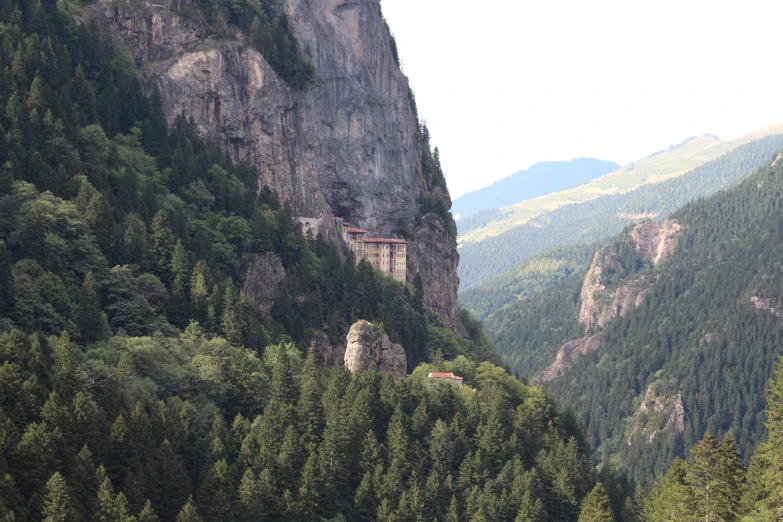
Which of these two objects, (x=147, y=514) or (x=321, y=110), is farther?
(x=321, y=110)

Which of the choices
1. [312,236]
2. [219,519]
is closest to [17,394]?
[219,519]

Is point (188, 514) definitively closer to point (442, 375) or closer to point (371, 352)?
point (371, 352)

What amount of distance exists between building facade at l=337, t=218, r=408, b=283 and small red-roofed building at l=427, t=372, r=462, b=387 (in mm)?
39419

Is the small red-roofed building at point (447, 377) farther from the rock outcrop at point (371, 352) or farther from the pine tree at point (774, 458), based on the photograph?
the pine tree at point (774, 458)

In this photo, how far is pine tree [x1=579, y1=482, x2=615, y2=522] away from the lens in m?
89.6

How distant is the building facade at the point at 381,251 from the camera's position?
530 feet

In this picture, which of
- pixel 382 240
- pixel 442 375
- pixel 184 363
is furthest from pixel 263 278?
pixel 382 240

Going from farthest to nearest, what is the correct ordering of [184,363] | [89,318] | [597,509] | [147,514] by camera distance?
[184,363] < [89,318] < [597,509] < [147,514]

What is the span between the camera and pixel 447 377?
401ft

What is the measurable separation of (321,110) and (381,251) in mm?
20140

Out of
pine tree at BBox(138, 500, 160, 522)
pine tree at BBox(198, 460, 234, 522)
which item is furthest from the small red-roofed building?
pine tree at BBox(138, 500, 160, 522)

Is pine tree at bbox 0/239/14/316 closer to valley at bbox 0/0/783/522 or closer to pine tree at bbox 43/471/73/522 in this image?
valley at bbox 0/0/783/522

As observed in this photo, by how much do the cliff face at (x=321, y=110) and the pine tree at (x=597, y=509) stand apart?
232ft

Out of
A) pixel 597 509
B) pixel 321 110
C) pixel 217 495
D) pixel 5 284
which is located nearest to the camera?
pixel 217 495
